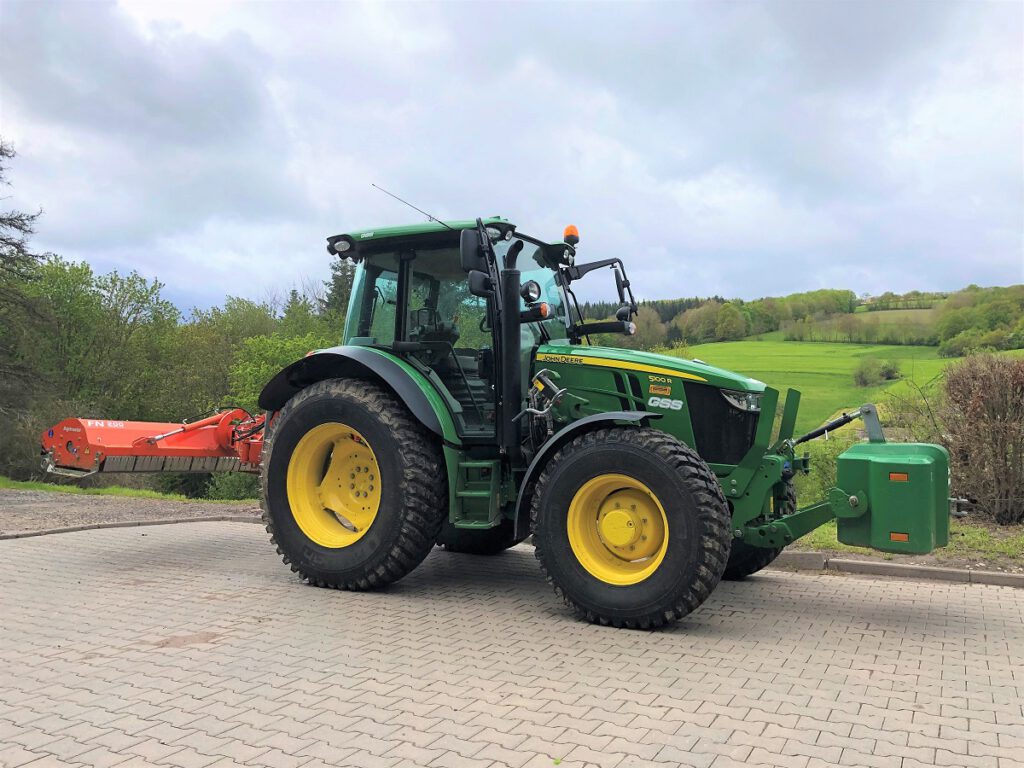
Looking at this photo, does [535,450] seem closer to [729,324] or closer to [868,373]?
[868,373]

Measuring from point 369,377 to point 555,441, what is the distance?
72.6 inches

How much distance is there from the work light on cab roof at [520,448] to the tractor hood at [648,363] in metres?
0.01

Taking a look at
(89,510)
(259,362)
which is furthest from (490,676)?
(259,362)

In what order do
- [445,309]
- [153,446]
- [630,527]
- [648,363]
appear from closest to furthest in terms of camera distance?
1. [630,527]
2. [648,363]
3. [445,309]
4. [153,446]

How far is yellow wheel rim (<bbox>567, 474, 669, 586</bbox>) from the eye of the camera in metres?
5.16

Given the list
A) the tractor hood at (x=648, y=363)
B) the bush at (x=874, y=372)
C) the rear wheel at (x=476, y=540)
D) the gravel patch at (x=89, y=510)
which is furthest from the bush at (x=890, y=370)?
the gravel patch at (x=89, y=510)

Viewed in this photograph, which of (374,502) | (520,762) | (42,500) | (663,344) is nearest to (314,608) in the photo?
(374,502)

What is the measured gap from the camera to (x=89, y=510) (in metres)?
11.1

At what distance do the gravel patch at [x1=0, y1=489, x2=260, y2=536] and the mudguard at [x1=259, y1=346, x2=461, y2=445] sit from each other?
4.31 meters

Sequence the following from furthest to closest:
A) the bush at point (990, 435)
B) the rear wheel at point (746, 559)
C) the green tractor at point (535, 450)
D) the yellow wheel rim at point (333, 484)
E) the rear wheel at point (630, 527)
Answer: the bush at point (990, 435), the yellow wheel rim at point (333, 484), the rear wheel at point (746, 559), the green tractor at point (535, 450), the rear wheel at point (630, 527)

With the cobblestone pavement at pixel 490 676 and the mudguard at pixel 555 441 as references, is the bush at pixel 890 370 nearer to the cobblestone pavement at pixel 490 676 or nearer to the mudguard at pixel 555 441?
the cobblestone pavement at pixel 490 676

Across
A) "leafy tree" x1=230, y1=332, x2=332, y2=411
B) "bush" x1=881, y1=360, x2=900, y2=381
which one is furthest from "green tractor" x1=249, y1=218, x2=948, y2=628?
"leafy tree" x1=230, y1=332, x2=332, y2=411

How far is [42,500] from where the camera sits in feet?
42.3

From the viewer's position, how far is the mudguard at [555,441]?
17.3 feet
